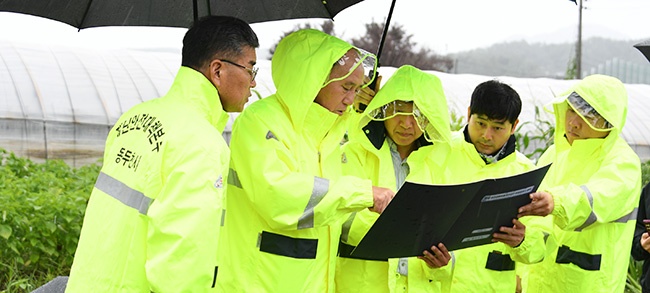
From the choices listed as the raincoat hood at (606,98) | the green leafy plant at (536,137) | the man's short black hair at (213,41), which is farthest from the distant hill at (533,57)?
the man's short black hair at (213,41)

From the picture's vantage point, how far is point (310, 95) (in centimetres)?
307

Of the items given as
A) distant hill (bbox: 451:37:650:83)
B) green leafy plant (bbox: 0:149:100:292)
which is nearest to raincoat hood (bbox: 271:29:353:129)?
green leafy plant (bbox: 0:149:100:292)

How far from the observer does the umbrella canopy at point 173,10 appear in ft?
11.5

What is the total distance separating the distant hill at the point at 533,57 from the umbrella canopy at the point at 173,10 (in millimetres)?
58702

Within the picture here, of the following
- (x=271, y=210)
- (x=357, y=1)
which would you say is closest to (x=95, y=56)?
(x=357, y=1)

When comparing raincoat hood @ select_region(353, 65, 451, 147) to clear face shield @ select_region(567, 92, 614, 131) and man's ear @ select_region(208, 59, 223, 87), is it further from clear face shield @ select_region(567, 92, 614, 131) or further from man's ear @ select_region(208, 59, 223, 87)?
man's ear @ select_region(208, 59, 223, 87)

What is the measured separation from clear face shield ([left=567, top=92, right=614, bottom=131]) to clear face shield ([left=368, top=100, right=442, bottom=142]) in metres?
0.68

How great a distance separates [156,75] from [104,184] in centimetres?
914

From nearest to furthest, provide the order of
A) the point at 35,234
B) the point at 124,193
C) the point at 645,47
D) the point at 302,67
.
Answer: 1. the point at 124,193
2. the point at 302,67
3. the point at 645,47
4. the point at 35,234

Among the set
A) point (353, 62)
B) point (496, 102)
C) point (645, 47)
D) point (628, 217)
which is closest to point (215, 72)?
point (353, 62)

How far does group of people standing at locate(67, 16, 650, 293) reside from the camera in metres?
2.41

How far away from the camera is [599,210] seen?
350 cm

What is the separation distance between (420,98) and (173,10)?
44.0 inches

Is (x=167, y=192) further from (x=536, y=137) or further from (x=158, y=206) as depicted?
(x=536, y=137)
